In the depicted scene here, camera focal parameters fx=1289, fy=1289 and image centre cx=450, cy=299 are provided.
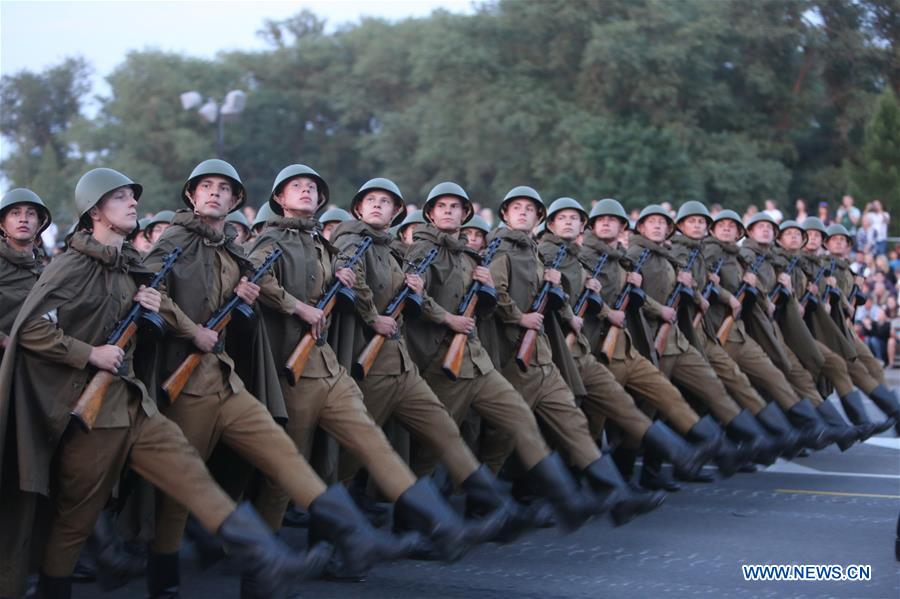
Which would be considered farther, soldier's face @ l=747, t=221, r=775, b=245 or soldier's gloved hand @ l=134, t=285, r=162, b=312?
soldier's face @ l=747, t=221, r=775, b=245

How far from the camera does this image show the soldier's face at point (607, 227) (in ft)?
33.4

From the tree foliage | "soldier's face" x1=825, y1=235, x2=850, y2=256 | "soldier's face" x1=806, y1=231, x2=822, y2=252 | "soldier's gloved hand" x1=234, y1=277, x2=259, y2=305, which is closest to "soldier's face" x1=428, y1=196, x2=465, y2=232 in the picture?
"soldier's gloved hand" x1=234, y1=277, x2=259, y2=305

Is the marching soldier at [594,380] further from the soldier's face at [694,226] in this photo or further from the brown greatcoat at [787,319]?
the brown greatcoat at [787,319]

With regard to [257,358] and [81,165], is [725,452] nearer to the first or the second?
[257,358]

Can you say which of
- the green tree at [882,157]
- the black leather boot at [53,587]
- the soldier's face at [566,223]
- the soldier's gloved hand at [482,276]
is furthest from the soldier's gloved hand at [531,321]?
the green tree at [882,157]

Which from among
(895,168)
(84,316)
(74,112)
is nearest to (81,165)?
(74,112)

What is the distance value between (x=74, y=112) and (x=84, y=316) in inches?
2218

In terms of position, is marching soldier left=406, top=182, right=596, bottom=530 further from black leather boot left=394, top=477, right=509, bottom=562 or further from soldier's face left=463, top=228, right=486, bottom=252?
soldier's face left=463, top=228, right=486, bottom=252

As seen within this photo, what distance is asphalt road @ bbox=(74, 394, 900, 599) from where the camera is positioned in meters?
7.11

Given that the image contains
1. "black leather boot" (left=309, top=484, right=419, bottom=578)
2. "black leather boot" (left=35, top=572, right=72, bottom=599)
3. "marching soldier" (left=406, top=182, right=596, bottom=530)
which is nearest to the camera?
"black leather boot" (left=35, top=572, right=72, bottom=599)

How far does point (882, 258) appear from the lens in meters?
21.9

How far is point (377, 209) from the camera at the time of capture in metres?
7.96

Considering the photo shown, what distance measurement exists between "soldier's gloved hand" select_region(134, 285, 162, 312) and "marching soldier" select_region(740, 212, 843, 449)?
6574 mm

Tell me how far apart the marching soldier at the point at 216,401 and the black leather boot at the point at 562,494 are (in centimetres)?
167
